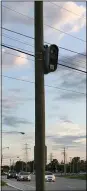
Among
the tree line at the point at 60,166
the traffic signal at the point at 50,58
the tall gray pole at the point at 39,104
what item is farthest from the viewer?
the tree line at the point at 60,166

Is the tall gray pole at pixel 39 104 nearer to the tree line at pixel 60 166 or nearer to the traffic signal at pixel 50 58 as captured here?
the traffic signal at pixel 50 58

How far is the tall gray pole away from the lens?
9398 mm

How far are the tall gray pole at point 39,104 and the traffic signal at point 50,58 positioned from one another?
0.35 ft

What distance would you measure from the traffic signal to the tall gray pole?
11 centimetres

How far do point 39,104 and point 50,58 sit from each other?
3.71 ft

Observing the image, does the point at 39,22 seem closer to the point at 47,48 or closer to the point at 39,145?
the point at 47,48

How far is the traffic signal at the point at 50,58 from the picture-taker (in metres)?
10.0

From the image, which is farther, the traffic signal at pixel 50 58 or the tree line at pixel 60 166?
the tree line at pixel 60 166

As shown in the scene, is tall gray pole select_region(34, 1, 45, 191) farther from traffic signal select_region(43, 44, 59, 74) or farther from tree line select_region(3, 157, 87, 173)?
tree line select_region(3, 157, 87, 173)

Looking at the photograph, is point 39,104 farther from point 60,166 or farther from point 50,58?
point 60,166

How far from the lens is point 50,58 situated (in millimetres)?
10062

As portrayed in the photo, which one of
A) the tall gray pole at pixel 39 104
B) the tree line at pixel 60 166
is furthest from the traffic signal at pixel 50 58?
the tree line at pixel 60 166

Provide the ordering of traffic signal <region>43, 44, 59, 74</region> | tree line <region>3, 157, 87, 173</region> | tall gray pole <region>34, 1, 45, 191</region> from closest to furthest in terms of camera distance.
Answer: tall gray pole <region>34, 1, 45, 191</region>, traffic signal <region>43, 44, 59, 74</region>, tree line <region>3, 157, 87, 173</region>

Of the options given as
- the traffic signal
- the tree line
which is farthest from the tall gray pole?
the tree line
